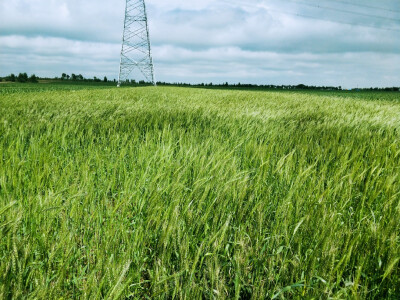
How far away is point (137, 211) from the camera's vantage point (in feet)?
4.45

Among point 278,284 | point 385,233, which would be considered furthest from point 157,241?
point 385,233

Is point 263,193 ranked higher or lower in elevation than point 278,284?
higher

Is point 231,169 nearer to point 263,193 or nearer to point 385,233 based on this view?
point 263,193

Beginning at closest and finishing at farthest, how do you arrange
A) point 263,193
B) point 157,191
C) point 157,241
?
point 157,241, point 157,191, point 263,193

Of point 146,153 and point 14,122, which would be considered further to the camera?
point 14,122

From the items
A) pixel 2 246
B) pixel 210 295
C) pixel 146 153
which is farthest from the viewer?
pixel 146 153

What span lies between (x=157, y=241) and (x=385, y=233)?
835 mm

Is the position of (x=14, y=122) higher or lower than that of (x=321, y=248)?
higher

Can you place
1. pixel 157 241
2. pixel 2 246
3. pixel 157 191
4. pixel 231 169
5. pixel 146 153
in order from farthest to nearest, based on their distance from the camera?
pixel 146 153
pixel 231 169
pixel 157 191
pixel 157 241
pixel 2 246

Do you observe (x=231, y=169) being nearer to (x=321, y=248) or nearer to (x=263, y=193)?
(x=263, y=193)

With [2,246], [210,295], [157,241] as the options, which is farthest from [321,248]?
[2,246]

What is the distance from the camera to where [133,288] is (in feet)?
3.19

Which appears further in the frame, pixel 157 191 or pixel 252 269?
pixel 157 191

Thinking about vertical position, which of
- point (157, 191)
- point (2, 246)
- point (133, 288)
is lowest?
point (133, 288)
